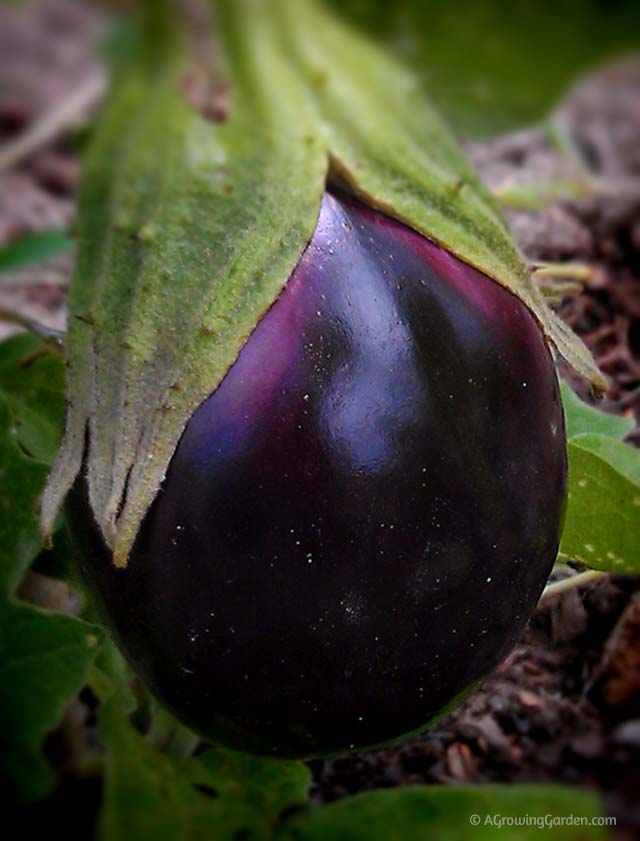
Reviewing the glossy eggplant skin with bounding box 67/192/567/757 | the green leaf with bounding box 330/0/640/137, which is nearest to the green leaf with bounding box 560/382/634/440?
the glossy eggplant skin with bounding box 67/192/567/757

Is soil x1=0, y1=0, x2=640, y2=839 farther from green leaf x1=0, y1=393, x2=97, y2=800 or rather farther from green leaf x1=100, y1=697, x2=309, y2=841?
green leaf x1=0, y1=393, x2=97, y2=800

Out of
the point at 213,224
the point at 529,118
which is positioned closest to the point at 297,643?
the point at 213,224

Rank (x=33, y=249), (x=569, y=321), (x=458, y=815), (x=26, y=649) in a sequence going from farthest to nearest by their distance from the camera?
1. (x=33, y=249)
2. (x=569, y=321)
3. (x=26, y=649)
4. (x=458, y=815)

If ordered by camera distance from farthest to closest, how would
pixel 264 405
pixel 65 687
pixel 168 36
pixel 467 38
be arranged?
pixel 467 38, pixel 168 36, pixel 65 687, pixel 264 405

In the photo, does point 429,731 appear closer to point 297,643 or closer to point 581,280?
point 297,643

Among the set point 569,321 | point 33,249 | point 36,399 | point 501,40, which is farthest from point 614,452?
point 501,40

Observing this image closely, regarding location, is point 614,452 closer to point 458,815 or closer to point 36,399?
point 458,815
